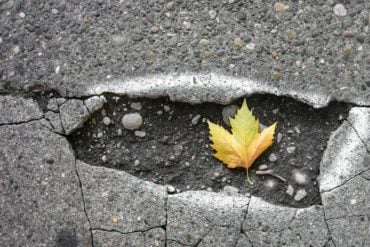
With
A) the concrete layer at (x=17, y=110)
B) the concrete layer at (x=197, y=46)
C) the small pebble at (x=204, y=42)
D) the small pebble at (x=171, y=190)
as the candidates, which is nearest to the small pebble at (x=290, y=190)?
the concrete layer at (x=197, y=46)

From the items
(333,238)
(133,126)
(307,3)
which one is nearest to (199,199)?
(133,126)

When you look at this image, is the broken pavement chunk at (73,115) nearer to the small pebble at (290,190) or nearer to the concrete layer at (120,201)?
the concrete layer at (120,201)

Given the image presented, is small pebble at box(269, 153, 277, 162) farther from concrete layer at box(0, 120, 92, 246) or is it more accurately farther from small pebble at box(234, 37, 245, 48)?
concrete layer at box(0, 120, 92, 246)

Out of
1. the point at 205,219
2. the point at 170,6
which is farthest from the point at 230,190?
the point at 170,6

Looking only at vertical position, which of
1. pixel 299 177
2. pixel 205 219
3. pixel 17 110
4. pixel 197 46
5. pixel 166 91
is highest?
pixel 197 46

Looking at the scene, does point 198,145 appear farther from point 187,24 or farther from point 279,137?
point 187,24

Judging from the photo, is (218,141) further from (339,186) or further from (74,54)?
(74,54)

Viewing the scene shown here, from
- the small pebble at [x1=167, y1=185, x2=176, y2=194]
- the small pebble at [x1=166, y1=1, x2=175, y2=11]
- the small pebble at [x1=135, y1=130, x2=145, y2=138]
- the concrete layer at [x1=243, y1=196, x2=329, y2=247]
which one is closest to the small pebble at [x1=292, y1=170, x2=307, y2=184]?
the concrete layer at [x1=243, y1=196, x2=329, y2=247]
